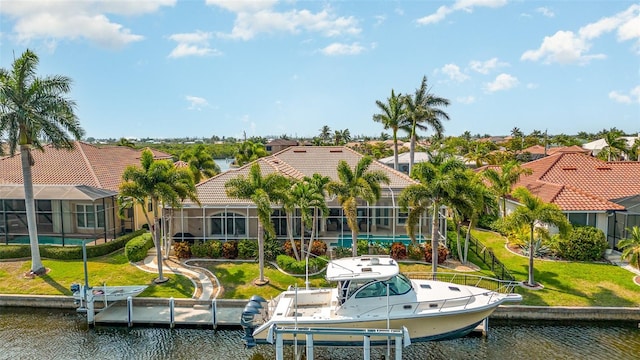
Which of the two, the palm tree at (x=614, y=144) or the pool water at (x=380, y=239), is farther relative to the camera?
the palm tree at (x=614, y=144)

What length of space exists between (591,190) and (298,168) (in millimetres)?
20937

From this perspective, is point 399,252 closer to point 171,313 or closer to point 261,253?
point 261,253

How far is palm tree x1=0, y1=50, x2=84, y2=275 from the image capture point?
72.6 ft

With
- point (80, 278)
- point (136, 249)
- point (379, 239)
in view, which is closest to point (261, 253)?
point (136, 249)

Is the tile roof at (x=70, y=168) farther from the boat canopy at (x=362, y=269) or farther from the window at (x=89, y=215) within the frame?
the boat canopy at (x=362, y=269)

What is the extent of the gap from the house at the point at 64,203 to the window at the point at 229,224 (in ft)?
21.4

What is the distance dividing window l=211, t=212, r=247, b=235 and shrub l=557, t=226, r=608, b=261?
1899cm

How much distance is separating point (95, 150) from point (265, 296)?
23.6m

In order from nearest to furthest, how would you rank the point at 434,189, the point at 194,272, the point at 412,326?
the point at 412,326
the point at 434,189
the point at 194,272

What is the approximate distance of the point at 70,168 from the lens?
31.6 metres

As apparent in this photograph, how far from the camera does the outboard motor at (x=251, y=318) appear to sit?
15.8 m

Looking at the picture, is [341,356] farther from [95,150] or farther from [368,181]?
[95,150]

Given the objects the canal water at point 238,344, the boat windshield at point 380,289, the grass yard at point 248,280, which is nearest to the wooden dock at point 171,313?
the canal water at point 238,344

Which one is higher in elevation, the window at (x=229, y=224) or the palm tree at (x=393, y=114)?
the palm tree at (x=393, y=114)
